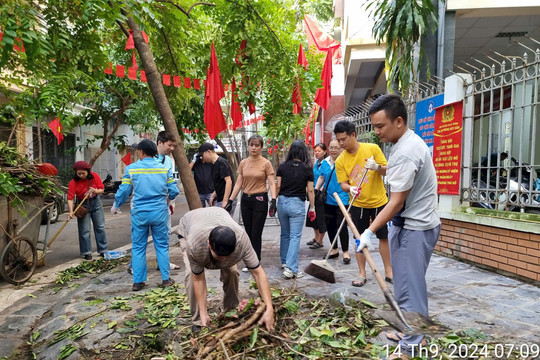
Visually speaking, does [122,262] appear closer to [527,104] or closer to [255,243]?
[255,243]

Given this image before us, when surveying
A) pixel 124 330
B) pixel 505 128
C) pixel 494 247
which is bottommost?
pixel 124 330

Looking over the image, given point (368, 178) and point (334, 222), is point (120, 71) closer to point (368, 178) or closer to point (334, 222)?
point (334, 222)

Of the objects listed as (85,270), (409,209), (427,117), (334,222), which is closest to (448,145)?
(427,117)

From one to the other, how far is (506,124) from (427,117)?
4.27ft

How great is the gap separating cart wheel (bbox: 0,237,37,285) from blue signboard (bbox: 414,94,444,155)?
610 centimetres

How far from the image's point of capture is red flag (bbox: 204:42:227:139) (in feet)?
19.4

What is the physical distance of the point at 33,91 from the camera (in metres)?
5.60

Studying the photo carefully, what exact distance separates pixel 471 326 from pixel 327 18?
2131 cm

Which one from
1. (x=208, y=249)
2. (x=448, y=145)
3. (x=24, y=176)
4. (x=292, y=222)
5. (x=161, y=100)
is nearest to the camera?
(x=208, y=249)

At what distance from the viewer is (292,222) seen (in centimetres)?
500

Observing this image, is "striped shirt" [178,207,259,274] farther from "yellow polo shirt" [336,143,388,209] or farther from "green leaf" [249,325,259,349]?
"yellow polo shirt" [336,143,388,209]

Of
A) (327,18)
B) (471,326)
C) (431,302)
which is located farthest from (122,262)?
(327,18)

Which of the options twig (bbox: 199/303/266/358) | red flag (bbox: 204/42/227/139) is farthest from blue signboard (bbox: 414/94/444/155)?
twig (bbox: 199/303/266/358)

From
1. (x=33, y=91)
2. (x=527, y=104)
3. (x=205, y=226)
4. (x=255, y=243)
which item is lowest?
(x=255, y=243)
